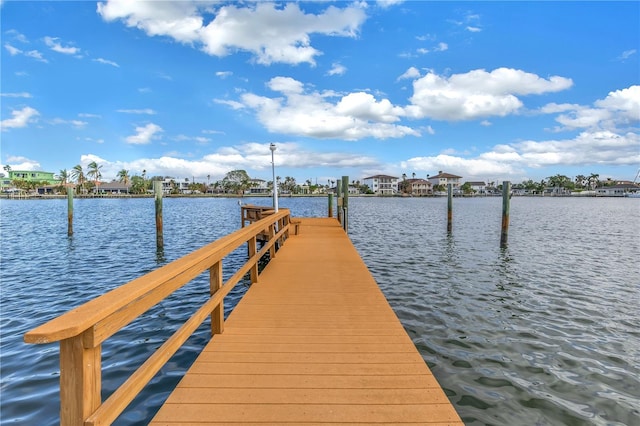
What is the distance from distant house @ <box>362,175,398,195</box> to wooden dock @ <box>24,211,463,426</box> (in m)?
145

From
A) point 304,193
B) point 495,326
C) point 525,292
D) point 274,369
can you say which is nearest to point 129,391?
point 274,369

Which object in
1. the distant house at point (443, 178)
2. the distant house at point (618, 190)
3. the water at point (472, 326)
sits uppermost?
the distant house at point (443, 178)

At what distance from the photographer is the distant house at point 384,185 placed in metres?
148

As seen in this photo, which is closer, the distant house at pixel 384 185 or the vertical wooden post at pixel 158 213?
the vertical wooden post at pixel 158 213

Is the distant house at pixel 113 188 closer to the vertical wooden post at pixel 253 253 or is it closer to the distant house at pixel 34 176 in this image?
the distant house at pixel 34 176

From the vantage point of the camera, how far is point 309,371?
3061 mm

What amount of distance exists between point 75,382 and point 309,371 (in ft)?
6.28

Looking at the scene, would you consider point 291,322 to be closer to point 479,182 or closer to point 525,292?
point 525,292

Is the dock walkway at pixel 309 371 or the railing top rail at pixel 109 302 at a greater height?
the railing top rail at pixel 109 302

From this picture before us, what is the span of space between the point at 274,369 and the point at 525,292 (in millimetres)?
7804

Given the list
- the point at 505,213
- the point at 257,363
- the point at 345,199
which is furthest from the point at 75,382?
the point at 505,213

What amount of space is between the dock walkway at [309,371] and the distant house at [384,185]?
472 ft

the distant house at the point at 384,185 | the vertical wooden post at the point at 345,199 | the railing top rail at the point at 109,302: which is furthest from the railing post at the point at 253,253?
the distant house at the point at 384,185

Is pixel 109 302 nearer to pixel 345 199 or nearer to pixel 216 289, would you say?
pixel 216 289
